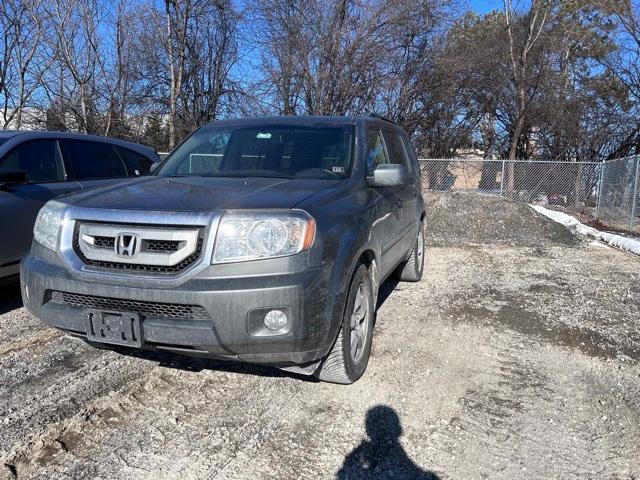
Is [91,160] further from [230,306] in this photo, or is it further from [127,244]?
[230,306]

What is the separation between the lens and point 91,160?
5.83m

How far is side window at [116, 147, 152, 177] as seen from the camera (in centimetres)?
634

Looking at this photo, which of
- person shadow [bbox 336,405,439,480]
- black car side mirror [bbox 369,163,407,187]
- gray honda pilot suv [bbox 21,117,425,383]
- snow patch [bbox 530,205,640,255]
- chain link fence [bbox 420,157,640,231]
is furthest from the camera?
chain link fence [bbox 420,157,640,231]

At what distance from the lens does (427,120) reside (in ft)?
76.1

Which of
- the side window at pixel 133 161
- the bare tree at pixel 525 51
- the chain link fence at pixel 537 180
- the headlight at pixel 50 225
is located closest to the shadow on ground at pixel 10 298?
the side window at pixel 133 161

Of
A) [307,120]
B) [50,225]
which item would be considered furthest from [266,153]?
[50,225]

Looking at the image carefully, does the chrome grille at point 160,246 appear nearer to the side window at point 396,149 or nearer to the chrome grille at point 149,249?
the chrome grille at point 149,249

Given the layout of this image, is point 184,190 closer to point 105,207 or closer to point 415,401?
point 105,207

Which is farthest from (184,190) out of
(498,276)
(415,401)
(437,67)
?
(437,67)

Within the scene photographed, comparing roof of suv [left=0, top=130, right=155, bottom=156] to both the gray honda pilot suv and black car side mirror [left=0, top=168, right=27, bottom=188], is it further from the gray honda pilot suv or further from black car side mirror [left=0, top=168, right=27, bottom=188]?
the gray honda pilot suv

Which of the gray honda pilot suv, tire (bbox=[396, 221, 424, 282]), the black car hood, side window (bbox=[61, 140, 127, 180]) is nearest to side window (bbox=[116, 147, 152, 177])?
side window (bbox=[61, 140, 127, 180])

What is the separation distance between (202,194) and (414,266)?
3.80 m

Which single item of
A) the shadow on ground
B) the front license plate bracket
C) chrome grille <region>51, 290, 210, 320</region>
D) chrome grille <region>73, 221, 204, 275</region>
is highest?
chrome grille <region>73, 221, 204, 275</region>

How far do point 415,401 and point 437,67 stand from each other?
19.4 metres
